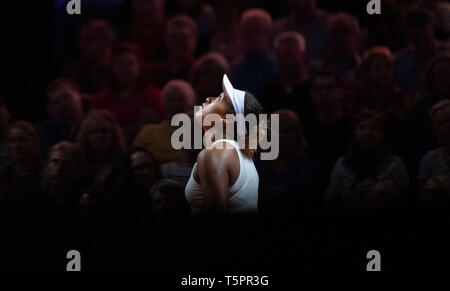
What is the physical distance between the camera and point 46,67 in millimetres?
7137

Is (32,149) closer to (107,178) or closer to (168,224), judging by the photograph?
(107,178)

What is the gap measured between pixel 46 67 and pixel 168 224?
3.16 m

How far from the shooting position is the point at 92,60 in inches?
287

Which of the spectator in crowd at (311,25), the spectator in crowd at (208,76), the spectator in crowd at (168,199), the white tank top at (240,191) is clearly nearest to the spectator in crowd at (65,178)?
the spectator in crowd at (168,199)

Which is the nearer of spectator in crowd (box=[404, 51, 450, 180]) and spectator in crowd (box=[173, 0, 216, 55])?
spectator in crowd (box=[404, 51, 450, 180])

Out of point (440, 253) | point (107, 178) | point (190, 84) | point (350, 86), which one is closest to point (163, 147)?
point (107, 178)

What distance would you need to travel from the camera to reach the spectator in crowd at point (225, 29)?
7.38 m

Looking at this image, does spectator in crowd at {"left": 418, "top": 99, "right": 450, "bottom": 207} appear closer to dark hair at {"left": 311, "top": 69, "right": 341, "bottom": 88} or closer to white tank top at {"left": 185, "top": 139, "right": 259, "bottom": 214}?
dark hair at {"left": 311, "top": 69, "right": 341, "bottom": 88}

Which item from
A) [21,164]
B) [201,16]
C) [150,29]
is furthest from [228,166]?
[201,16]

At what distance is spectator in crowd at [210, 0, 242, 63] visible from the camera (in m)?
7.38

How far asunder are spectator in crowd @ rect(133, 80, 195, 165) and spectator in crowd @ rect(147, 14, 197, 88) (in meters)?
0.60

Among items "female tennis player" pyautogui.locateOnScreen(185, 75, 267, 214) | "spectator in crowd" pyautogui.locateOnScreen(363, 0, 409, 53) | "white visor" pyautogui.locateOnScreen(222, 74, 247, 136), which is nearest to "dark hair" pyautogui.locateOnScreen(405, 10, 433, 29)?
"spectator in crowd" pyautogui.locateOnScreen(363, 0, 409, 53)

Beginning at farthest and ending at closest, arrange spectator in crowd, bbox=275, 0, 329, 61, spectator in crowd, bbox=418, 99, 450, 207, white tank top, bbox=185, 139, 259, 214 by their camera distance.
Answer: spectator in crowd, bbox=275, 0, 329, 61, spectator in crowd, bbox=418, 99, 450, 207, white tank top, bbox=185, 139, 259, 214

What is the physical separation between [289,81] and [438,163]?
1.62 m
